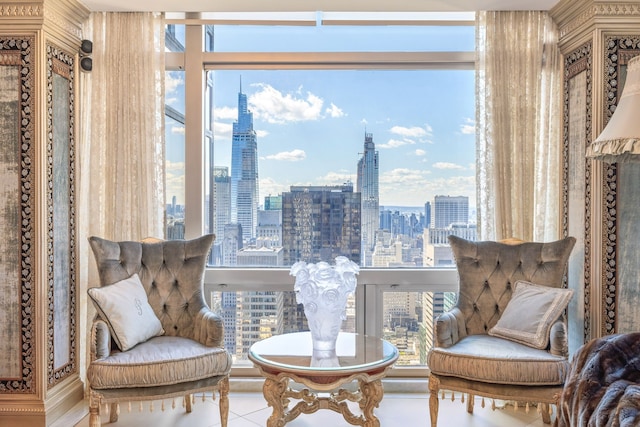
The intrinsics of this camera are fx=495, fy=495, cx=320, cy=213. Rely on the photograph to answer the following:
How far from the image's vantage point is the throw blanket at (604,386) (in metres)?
1.53

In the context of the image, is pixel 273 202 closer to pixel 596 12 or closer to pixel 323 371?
pixel 323 371

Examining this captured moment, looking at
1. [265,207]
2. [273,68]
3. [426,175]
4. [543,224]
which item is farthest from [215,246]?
[543,224]

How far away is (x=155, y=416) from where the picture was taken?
3.05 metres

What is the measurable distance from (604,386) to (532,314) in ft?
3.67

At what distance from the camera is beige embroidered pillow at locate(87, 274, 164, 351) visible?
266 cm

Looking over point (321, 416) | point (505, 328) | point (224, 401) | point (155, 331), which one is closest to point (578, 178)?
point (505, 328)

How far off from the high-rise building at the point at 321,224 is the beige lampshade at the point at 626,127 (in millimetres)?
1661

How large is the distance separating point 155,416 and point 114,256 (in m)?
1.02

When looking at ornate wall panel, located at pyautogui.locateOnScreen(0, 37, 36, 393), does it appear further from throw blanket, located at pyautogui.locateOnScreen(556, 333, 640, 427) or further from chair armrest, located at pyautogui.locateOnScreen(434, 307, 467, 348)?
throw blanket, located at pyautogui.locateOnScreen(556, 333, 640, 427)

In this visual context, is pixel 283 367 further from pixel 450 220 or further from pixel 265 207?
pixel 450 220

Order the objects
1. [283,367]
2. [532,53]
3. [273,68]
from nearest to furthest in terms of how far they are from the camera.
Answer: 1. [283,367]
2. [532,53]
3. [273,68]

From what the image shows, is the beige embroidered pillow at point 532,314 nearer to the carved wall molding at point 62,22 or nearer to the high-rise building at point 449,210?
the high-rise building at point 449,210

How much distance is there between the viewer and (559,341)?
258 cm

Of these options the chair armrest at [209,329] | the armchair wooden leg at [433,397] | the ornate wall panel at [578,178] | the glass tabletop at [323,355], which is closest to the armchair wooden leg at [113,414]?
the chair armrest at [209,329]
